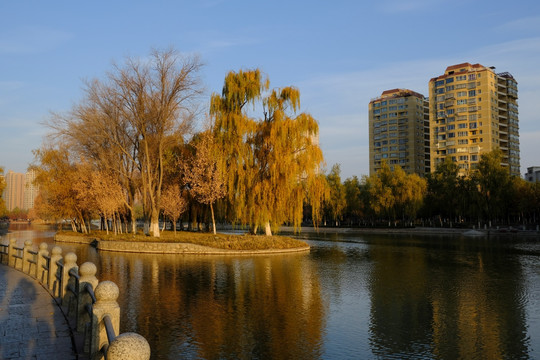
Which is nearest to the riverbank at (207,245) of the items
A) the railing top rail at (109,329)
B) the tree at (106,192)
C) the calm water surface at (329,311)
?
the tree at (106,192)

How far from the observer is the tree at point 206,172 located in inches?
1405

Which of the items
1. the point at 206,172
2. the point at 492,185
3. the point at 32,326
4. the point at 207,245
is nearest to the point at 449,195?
the point at 492,185

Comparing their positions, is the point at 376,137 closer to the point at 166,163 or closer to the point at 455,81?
the point at 455,81

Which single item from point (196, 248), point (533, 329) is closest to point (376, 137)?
point (196, 248)

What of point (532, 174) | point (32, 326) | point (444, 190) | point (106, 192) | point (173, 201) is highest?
point (532, 174)

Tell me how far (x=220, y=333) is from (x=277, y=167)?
23.2 meters

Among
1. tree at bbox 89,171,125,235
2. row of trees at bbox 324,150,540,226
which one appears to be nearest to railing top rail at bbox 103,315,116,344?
tree at bbox 89,171,125,235

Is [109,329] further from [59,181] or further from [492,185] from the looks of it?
[492,185]

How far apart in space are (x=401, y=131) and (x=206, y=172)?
352 feet

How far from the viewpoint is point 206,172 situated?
38.2 meters

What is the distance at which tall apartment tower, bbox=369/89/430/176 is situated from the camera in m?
132

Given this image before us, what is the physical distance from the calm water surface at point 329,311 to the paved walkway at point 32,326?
1.80m

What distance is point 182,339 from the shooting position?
9.75 meters

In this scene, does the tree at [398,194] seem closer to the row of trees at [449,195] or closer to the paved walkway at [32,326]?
the row of trees at [449,195]
